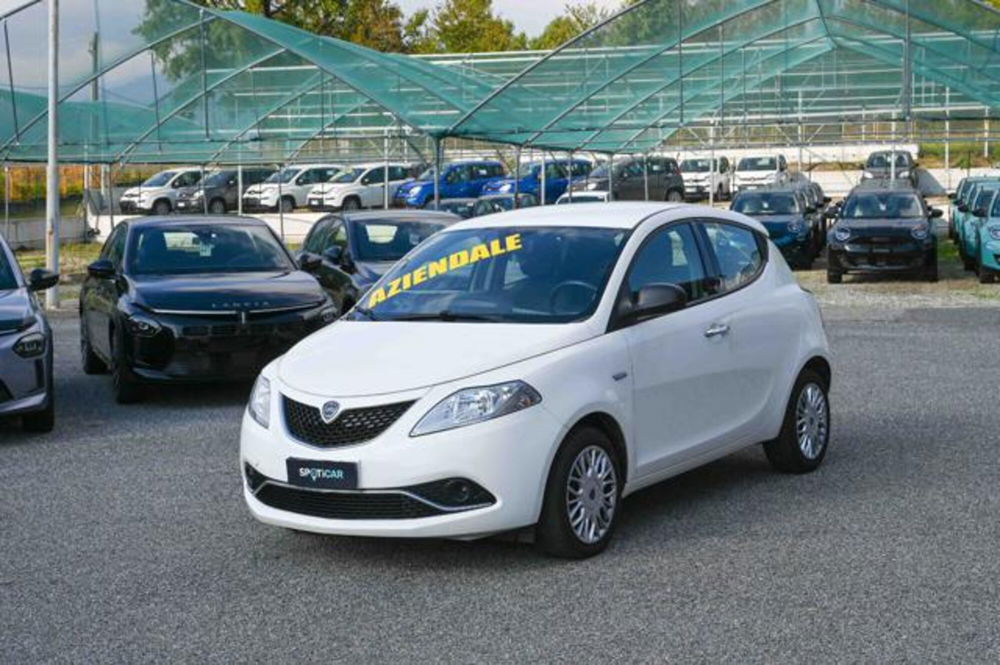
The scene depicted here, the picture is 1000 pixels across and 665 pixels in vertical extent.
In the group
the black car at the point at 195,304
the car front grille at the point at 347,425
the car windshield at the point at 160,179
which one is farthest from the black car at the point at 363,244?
the car windshield at the point at 160,179

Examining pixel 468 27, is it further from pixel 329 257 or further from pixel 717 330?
pixel 717 330

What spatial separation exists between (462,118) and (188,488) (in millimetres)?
19742

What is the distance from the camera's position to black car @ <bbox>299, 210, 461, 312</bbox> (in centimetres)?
1669

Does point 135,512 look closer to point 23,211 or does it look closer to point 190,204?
point 23,211

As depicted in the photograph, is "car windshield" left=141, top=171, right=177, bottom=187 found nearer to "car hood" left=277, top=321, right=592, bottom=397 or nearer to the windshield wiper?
the windshield wiper

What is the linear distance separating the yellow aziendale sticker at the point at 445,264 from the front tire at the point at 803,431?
1.97 metres

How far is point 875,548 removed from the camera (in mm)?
7516

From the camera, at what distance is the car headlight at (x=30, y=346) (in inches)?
444

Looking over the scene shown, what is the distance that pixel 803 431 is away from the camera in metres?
9.38

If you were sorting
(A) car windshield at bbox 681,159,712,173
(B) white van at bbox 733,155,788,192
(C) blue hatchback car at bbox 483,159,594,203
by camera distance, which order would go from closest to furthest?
(C) blue hatchback car at bbox 483,159,594,203 → (B) white van at bbox 733,155,788,192 → (A) car windshield at bbox 681,159,712,173

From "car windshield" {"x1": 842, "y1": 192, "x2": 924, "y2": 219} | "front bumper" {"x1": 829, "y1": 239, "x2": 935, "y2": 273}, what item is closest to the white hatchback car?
"front bumper" {"x1": 829, "y1": 239, "x2": 935, "y2": 273}

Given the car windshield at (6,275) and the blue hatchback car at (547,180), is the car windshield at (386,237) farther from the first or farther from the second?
the blue hatchback car at (547,180)

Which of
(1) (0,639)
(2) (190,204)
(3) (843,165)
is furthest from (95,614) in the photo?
(3) (843,165)

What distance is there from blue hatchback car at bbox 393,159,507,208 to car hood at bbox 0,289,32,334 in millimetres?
32589
